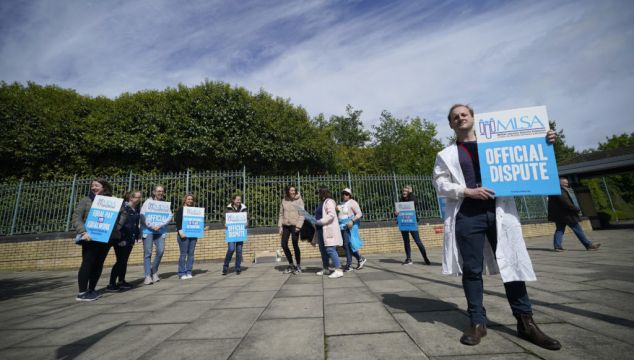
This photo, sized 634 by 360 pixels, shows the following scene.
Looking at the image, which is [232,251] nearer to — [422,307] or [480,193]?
[422,307]

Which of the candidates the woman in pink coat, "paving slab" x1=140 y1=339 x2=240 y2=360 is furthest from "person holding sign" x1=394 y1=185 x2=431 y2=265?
"paving slab" x1=140 y1=339 x2=240 y2=360

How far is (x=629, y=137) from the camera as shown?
36.5 metres

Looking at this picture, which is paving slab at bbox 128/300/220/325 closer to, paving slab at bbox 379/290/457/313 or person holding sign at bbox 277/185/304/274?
paving slab at bbox 379/290/457/313

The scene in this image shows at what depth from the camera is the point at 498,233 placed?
224 centimetres

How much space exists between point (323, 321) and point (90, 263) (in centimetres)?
396

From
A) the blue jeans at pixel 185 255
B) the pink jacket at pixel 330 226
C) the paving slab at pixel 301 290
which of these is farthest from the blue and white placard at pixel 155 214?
the pink jacket at pixel 330 226

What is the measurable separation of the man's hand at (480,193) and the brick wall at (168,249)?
322 inches

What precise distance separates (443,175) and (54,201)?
41.2ft

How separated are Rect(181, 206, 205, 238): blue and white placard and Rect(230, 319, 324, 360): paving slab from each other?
3.97 meters

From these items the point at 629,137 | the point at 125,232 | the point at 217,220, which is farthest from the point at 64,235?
the point at 629,137

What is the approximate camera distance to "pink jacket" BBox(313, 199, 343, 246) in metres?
5.34

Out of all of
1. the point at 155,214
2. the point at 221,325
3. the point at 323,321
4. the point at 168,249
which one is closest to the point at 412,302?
the point at 323,321

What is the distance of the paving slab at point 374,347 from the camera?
1882 mm

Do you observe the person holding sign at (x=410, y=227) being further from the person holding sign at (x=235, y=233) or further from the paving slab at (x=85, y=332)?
the paving slab at (x=85, y=332)
